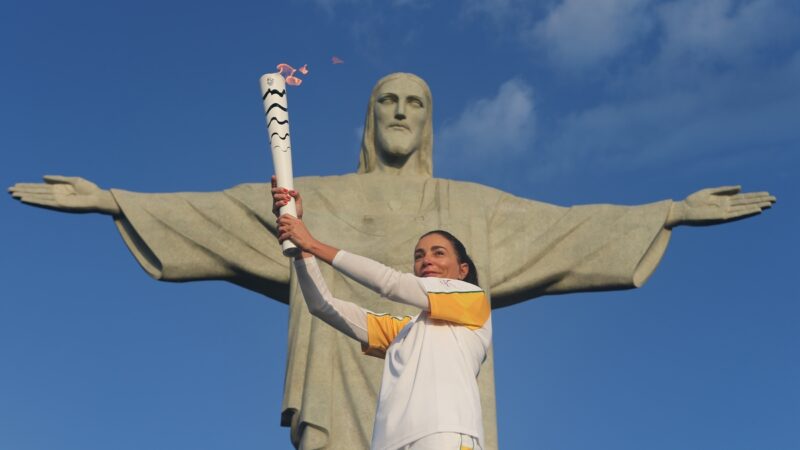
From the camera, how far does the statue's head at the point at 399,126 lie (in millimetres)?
13734

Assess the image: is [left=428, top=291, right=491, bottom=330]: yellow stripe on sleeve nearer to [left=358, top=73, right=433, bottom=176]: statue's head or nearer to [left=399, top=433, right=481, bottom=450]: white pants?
[left=399, top=433, right=481, bottom=450]: white pants

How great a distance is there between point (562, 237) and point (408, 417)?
578cm

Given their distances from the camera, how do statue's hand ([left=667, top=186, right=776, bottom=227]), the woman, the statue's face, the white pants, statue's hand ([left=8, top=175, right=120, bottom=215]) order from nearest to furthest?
the white pants < the woman < statue's hand ([left=8, top=175, right=120, bottom=215]) < statue's hand ([left=667, top=186, right=776, bottom=227]) < the statue's face

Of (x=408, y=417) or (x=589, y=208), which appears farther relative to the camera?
(x=589, y=208)

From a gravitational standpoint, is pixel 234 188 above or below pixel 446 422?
above

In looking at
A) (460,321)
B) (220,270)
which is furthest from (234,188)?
(460,321)

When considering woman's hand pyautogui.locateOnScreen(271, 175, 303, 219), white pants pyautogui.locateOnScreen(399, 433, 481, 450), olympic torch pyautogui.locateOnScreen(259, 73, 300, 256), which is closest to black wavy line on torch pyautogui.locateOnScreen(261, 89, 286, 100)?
olympic torch pyautogui.locateOnScreen(259, 73, 300, 256)

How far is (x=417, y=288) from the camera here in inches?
320

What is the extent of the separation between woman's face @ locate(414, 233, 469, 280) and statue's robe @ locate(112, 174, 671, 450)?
13.2 feet

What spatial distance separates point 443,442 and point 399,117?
21.0 feet

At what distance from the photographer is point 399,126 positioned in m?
13.8

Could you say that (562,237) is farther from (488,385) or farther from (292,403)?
(292,403)

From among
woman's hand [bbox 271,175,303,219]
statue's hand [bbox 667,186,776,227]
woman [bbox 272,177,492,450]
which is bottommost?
woman [bbox 272,177,492,450]

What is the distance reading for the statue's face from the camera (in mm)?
13711
